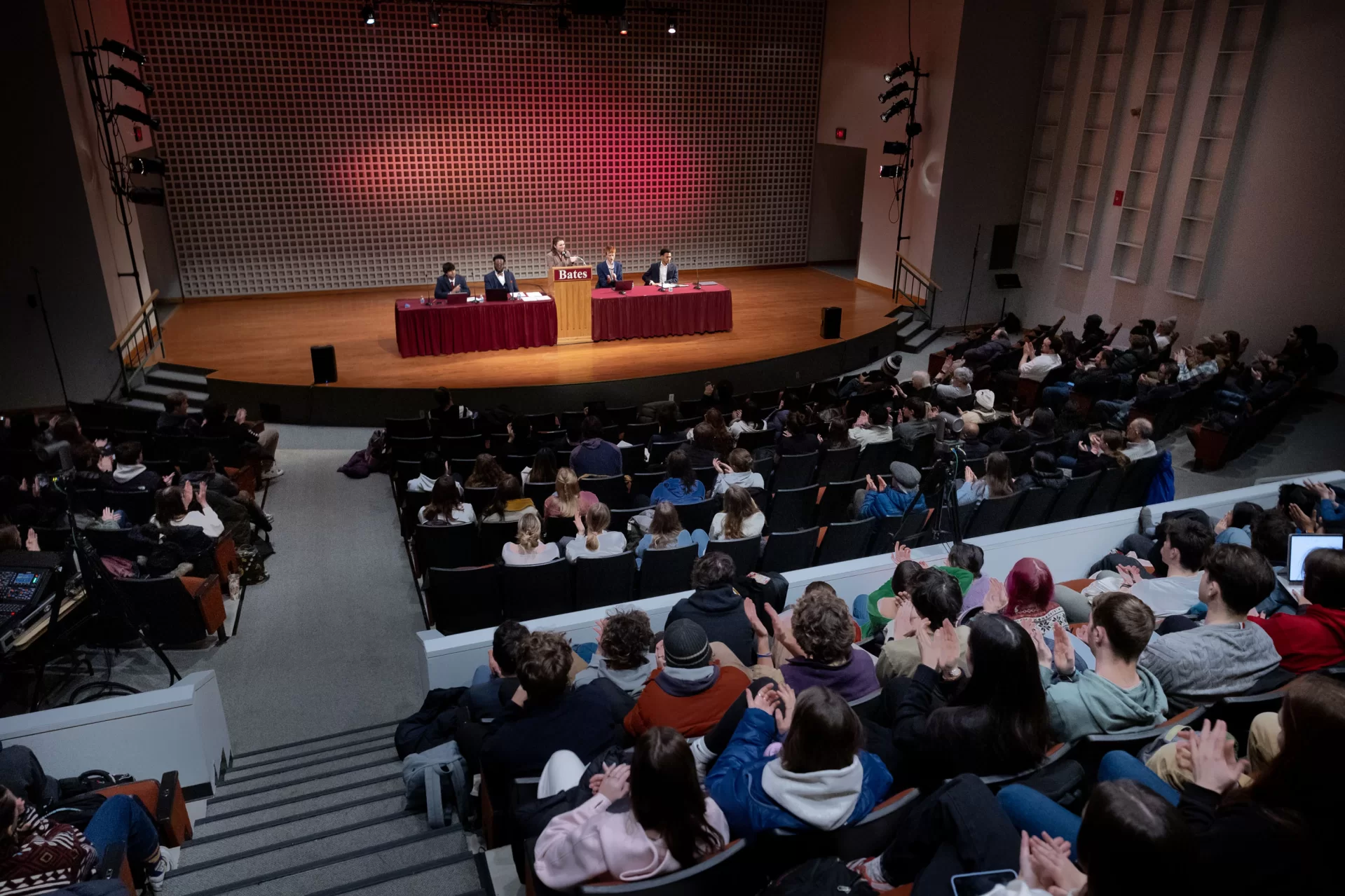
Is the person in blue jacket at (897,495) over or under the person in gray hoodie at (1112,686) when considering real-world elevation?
under

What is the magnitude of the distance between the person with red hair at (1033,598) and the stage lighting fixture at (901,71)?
11.7m

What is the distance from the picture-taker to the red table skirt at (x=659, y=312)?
1183cm

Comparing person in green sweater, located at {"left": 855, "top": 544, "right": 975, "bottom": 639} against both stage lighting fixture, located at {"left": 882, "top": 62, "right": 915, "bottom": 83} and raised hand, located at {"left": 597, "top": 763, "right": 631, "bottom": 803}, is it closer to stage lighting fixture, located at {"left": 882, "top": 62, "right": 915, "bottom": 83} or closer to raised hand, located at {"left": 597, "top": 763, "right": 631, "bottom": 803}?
raised hand, located at {"left": 597, "top": 763, "right": 631, "bottom": 803}

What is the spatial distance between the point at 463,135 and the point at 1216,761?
1414 cm

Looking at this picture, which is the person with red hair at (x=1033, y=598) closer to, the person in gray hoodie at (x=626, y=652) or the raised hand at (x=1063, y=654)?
the raised hand at (x=1063, y=654)

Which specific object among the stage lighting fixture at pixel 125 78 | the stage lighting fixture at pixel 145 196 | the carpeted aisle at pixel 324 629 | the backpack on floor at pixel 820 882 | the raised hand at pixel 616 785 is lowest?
the carpeted aisle at pixel 324 629

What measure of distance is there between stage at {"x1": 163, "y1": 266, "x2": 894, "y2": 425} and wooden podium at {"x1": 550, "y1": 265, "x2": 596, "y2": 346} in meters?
0.21

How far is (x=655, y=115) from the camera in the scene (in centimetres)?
1514

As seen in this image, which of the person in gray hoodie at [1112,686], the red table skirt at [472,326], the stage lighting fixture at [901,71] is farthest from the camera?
the stage lighting fixture at [901,71]

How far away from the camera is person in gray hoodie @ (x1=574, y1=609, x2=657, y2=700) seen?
3.29 metres

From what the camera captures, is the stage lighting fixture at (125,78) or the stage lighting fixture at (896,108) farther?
the stage lighting fixture at (896,108)

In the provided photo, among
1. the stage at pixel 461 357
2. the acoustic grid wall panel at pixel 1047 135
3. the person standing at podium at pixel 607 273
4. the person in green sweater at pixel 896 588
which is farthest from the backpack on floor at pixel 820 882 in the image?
the acoustic grid wall panel at pixel 1047 135

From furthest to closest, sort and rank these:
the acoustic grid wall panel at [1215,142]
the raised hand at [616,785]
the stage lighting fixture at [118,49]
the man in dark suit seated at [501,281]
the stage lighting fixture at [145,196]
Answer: the man in dark suit seated at [501,281] → the acoustic grid wall panel at [1215,142] → the stage lighting fixture at [145,196] → the stage lighting fixture at [118,49] → the raised hand at [616,785]

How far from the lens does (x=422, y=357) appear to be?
11094 millimetres
